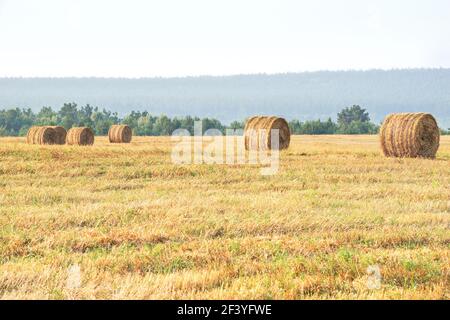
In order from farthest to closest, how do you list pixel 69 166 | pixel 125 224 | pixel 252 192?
pixel 69 166 < pixel 252 192 < pixel 125 224

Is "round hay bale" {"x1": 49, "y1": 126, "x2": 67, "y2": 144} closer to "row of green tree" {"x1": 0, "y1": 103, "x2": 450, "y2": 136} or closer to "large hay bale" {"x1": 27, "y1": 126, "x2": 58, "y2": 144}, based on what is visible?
"large hay bale" {"x1": 27, "y1": 126, "x2": 58, "y2": 144}

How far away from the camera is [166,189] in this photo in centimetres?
1497

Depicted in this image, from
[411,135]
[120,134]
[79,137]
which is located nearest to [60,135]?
[79,137]

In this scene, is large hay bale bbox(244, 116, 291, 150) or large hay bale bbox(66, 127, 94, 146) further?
large hay bale bbox(66, 127, 94, 146)

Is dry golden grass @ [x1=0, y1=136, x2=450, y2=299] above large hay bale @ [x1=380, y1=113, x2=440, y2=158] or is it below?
below

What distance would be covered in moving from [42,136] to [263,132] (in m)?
14.1

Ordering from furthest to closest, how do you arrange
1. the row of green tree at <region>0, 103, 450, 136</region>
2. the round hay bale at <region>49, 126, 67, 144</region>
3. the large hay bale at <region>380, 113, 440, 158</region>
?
the row of green tree at <region>0, 103, 450, 136</region>, the round hay bale at <region>49, 126, 67, 144</region>, the large hay bale at <region>380, 113, 440, 158</region>

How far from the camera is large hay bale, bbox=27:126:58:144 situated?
36.8 metres

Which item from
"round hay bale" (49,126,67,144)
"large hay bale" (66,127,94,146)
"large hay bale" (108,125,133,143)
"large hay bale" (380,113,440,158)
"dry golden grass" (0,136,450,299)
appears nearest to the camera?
"dry golden grass" (0,136,450,299)

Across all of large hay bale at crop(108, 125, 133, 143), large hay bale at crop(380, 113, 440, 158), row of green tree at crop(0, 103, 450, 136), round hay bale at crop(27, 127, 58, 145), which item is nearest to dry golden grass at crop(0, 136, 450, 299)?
large hay bale at crop(380, 113, 440, 158)

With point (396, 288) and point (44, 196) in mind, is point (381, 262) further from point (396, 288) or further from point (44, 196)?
point (44, 196)

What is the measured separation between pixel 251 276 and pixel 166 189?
8.52m
